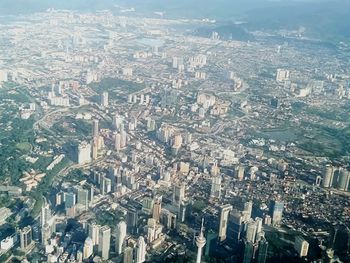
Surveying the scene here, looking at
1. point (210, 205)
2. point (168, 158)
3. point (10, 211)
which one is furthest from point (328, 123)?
point (10, 211)

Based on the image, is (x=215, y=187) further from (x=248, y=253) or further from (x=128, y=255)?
(x=128, y=255)

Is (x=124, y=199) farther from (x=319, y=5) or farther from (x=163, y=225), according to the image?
(x=319, y=5)

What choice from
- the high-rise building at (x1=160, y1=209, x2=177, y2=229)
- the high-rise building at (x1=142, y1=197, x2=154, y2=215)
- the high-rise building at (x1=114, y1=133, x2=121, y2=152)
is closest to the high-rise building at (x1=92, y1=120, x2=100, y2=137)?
the high-rise building at (x1=114, y1=133, x2=121, y2=152)

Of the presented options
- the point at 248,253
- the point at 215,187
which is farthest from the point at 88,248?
the point at 215,187

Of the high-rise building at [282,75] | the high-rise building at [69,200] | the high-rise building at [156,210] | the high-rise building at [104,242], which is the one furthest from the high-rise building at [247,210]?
the high-rise building at [282,75]

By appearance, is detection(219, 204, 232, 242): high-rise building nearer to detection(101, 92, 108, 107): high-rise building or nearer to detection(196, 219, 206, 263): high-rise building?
detection(196, 219, 206, 263): high-rise building

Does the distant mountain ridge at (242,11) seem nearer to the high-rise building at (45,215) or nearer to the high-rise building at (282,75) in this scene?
the high-rise building at (282,75)

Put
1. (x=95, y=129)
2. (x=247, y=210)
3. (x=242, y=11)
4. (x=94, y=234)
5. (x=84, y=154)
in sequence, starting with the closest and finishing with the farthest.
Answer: (x=94, y=234) < (x=247, y=210) < (x=84, y=154) < (x=95, y=129) < (x=242, y=11)
